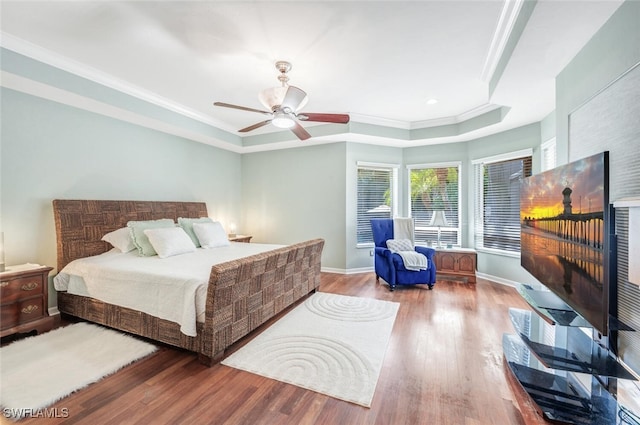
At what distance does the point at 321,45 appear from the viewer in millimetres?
2469

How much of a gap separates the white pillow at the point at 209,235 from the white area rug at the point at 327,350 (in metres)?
1.58

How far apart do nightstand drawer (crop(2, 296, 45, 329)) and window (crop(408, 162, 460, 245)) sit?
5463 mm

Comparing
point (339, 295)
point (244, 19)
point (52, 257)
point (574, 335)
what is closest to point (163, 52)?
point (244, 19)

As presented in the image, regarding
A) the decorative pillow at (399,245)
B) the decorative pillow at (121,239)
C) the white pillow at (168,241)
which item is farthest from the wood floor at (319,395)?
the decorative pillow at (399,245)

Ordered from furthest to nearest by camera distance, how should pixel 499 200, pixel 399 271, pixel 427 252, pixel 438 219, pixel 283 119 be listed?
pixel 438 219, pixel 499 200, pixel 427 252, pixel 399 271, pixel 283 119

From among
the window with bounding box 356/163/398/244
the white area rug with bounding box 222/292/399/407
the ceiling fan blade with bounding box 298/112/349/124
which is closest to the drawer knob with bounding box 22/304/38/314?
the white area rug with bounding box 222/292/399/407

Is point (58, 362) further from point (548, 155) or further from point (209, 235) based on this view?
point (548, 155)

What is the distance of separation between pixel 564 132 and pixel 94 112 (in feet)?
17.4

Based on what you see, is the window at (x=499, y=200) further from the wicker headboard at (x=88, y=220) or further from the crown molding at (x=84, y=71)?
the wicker headboard at (x=88, y=220)

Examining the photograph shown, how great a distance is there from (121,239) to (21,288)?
950mm

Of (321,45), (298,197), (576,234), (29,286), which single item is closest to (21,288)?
(29,286)

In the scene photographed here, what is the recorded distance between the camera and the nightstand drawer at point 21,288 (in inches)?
96.1

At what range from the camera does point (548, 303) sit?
2035 mm

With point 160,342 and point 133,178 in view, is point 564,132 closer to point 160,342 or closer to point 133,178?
point 160,342
